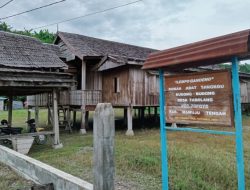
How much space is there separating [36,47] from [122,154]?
251 inches

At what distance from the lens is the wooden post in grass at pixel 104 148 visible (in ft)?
11.0

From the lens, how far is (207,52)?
13.3 ft

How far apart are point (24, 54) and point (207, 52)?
896cm

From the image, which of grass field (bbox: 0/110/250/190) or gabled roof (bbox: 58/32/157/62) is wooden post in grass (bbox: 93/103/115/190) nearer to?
grass field (bbox: 0/110/250/190)

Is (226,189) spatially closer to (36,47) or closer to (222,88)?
(222,88)

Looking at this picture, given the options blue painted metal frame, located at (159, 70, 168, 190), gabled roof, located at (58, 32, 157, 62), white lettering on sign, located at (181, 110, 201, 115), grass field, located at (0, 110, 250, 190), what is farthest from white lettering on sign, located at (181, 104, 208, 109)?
gabled roof, located at (58, 32, 157, 62)

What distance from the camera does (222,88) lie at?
4.12 meters

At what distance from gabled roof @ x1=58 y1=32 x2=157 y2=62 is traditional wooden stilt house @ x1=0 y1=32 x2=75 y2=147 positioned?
3.95m

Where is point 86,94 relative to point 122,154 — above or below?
above

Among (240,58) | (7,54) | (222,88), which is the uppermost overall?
(7,54)

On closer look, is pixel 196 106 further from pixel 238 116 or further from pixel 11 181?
pixel 11 181

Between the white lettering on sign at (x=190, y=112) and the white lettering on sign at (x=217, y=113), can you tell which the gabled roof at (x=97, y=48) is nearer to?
the white lettering on sign at (x=190, y=112)

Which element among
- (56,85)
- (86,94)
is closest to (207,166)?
(56,85)

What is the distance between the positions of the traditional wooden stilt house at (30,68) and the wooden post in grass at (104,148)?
7.22m
